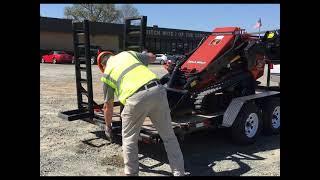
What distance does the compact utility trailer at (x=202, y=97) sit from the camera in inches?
290

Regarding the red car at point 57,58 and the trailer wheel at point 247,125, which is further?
the red car at point 57,58

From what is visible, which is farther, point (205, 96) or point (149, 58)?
point (205, 96)

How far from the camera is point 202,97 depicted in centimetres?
812

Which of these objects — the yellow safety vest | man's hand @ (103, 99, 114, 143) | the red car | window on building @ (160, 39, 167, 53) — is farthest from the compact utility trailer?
window on building @ (160, 39, 167, 53)

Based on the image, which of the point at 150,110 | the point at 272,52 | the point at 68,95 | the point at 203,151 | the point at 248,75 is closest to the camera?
the point at 150,110

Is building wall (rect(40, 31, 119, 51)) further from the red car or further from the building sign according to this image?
the building sign

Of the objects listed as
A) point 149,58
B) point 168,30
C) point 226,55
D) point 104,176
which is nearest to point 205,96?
point 226,55

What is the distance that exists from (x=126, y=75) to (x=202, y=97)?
8.81 ft

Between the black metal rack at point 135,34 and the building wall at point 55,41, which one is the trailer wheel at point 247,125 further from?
the building wall at point 55,41

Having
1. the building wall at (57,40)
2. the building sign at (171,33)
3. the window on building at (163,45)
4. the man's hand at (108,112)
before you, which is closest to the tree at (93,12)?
the building wall at (57,40)

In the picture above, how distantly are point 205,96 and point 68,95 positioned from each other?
7.22 meters

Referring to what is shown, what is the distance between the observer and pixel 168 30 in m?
47.5

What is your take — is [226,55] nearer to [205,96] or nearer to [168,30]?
[205,96]

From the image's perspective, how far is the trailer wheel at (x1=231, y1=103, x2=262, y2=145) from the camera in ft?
25.4
